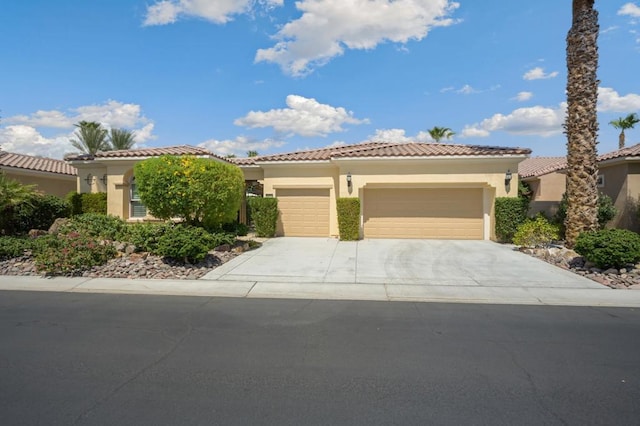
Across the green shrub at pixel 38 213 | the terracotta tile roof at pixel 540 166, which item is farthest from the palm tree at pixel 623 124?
the green shrub at pixel 38 213

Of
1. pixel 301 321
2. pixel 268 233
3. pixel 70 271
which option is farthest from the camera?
pixel 268 233

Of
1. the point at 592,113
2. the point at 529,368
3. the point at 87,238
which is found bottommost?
the point at 529,368

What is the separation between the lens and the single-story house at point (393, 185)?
608 inches

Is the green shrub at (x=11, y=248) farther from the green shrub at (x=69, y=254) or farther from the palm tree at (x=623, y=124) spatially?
the palm tree at (x=623, y=124)

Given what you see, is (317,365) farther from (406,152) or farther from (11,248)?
(406,152)

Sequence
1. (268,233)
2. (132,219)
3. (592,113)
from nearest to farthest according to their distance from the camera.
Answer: (592,113) → (268,233) → (132,219)

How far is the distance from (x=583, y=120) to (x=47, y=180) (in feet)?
81.3

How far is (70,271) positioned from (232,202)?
4.95 meters

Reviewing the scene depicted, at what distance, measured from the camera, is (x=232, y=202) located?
1295 cm

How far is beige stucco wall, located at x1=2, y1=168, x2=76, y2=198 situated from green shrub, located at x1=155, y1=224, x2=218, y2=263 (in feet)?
43.1

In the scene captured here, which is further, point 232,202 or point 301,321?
point 232,202

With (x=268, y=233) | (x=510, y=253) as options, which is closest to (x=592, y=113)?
(x=510, y=253)

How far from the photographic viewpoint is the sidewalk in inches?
300

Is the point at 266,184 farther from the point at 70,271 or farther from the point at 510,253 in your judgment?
the point at 510,253
